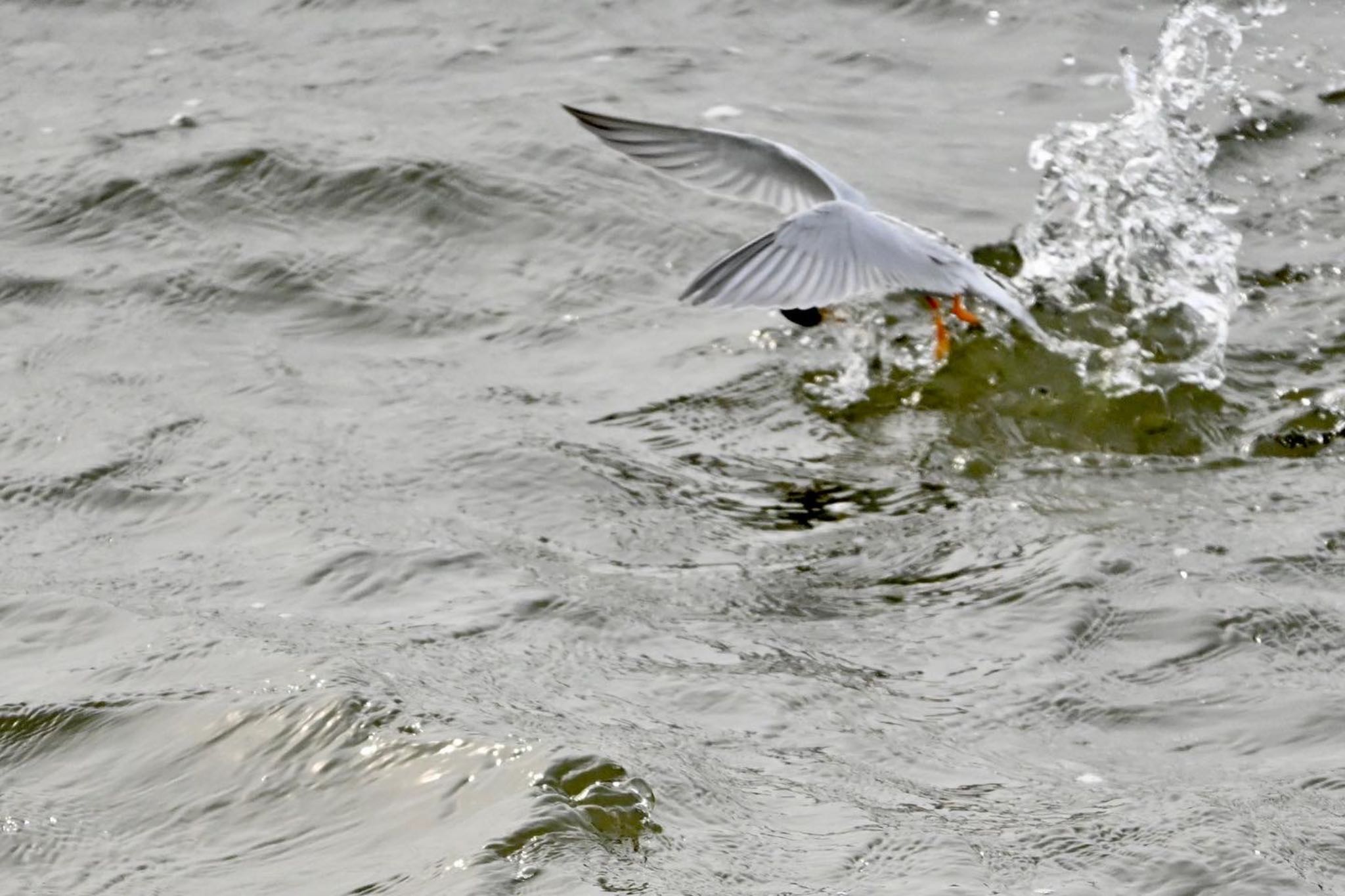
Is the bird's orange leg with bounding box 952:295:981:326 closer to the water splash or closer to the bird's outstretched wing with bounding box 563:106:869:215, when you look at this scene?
the water splash

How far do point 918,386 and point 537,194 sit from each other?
7.00ft

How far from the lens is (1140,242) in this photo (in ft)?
21.2

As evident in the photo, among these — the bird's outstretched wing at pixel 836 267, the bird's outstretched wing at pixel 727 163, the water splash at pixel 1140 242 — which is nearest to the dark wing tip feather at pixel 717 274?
the bird's outstretched wing at pixel 836 267

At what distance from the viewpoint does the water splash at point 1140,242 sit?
5949 millimetres

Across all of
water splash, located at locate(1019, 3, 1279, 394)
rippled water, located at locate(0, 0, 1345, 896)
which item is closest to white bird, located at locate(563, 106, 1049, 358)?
water splash, located at locate(1019, 3, 1279, 394)

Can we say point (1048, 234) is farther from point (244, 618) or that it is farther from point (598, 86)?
point (244, 618)

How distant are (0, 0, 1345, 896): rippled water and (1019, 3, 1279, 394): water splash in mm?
25

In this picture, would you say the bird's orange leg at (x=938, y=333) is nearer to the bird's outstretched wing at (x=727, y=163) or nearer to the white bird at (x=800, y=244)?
the white bird at (x=800, y=244)

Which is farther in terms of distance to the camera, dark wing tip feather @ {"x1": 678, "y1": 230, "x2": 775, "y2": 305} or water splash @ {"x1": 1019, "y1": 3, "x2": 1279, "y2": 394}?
water splash @ {"x1": 1019, "y1": 3, "x2": 1279, "y2": 394}

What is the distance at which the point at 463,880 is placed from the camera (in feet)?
9.87

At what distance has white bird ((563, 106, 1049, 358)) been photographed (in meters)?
5.14

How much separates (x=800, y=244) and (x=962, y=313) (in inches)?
37.9

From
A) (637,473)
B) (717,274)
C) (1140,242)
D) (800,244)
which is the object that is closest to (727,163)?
(800,244)

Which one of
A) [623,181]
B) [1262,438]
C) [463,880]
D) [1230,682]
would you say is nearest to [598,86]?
[623,181]
